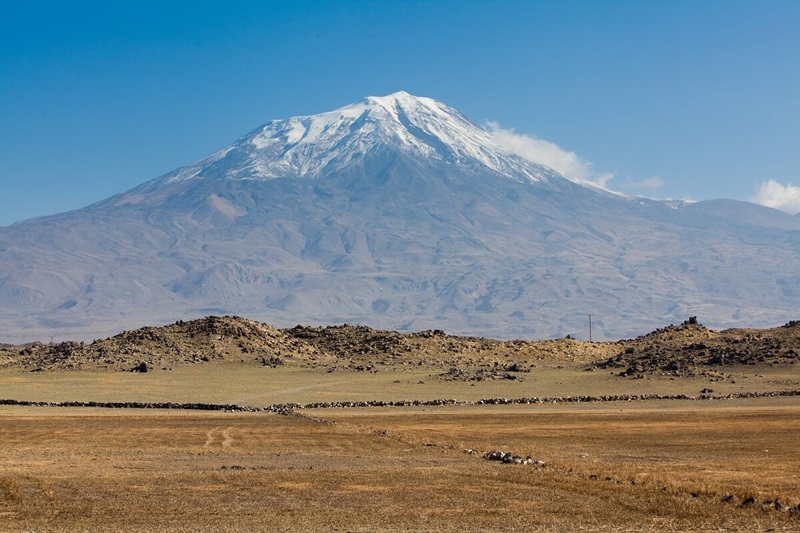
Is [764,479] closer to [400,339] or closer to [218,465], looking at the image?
[218,465]

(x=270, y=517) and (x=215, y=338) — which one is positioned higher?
(x=215, y=338)

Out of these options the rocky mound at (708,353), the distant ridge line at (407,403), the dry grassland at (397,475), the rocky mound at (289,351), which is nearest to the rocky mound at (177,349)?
the rocky mound at (289,351)

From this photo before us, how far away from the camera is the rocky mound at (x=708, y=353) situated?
7969 cm

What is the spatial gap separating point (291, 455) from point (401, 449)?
11.6ft

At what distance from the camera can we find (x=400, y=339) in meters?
99.9

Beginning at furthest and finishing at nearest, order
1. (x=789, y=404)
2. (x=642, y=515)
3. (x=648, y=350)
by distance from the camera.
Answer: (x=648, y=350) < (x=789, y=404) < (x=642, y=515)

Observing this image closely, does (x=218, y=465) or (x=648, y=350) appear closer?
(x=218, y=465)

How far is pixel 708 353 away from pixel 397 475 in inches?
2419

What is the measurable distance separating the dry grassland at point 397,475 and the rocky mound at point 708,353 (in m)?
32.8

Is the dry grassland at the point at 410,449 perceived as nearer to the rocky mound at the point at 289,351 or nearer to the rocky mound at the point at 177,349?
the rocky mound at the point at 177,349

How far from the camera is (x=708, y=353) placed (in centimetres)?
8400

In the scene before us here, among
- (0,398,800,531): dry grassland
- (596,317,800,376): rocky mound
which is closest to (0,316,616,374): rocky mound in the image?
(596,317,800,376): rocky mound

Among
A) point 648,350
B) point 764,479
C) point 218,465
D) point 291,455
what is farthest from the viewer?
point 648,350

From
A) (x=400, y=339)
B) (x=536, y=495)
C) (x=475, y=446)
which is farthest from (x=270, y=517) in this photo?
(x=400, y=339)
